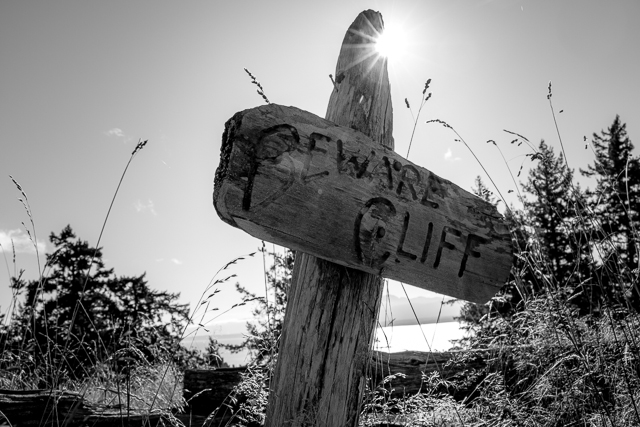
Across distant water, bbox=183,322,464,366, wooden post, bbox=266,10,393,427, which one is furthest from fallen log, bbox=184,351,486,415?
wooden post, bbox=266,10,393,427

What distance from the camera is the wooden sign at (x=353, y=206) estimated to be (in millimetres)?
1028

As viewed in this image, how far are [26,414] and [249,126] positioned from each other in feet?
7.25

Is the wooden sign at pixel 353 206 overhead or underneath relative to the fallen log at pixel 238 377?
overhead

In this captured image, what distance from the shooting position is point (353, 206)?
116 cm

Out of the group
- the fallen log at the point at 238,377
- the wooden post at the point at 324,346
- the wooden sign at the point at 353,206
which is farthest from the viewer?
the fallen log at the point at 238,377

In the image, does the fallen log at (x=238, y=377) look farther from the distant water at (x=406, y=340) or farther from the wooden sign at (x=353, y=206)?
the wooden sign at (x=353, y=206)

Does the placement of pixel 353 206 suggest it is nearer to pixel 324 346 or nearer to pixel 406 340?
pixel 324 346

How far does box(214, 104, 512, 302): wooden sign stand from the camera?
3.37 ft

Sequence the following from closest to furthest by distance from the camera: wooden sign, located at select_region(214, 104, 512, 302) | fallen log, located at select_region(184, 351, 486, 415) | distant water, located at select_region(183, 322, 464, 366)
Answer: wooden sign, located at select_region(214, 104, 512, 302)
distant water, located at select_region(183, 322, 464, 366)
fallen log, located at select_region(184, 351, 486, 415)

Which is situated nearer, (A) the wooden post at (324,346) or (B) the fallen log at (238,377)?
(A) the wooden post at (324,346)

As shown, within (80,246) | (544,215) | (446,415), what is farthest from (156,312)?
(544,215)

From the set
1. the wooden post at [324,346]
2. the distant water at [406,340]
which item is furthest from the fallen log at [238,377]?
the wooden post at [324,346]

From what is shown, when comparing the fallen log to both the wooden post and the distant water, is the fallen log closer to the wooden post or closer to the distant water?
the distant water

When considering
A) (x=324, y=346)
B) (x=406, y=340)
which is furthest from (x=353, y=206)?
(x=406, y=340)
